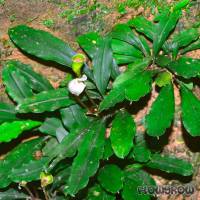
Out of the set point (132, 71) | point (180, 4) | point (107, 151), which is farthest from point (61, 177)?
point (180, 4)

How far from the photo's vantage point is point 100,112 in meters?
1.88

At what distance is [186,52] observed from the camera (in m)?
2.04

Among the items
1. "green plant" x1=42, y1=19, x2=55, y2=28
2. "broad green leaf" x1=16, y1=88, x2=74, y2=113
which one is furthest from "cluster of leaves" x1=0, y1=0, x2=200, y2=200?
"green plant" x1=42, y1=19, x2=55, y2=28

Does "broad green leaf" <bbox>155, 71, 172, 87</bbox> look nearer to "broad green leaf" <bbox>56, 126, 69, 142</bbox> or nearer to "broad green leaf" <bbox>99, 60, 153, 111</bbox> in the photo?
"broad green leaf" <bbox>99, 60, 153, 111</bbox>

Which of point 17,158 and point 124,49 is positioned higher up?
point 124,49

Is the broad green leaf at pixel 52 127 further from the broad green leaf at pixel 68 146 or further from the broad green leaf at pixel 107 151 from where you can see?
the broad green leaf at pixel 107 151

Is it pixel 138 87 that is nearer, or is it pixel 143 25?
pixel 138 87

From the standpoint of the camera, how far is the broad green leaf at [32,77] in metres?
1.89

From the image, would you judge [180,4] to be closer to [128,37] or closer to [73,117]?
[128,37]

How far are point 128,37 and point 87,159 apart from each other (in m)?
0.74

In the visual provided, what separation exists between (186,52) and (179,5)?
0.29m

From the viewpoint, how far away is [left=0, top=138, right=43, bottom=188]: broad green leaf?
1743mm

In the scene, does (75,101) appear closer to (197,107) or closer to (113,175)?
(113,175)

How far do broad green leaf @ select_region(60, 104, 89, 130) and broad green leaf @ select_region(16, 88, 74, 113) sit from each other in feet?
0.12
